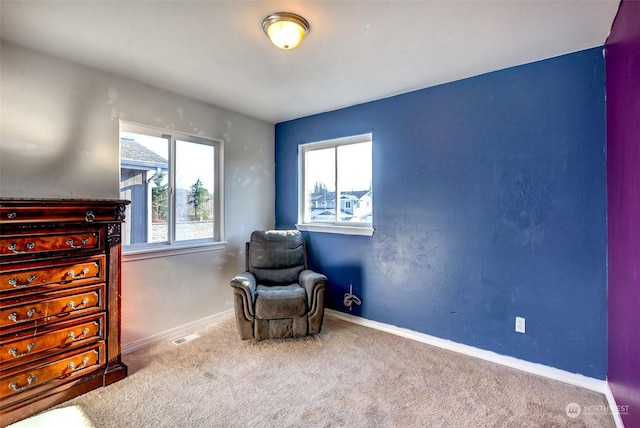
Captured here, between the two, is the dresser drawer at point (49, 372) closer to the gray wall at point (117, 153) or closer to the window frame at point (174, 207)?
the gray wall at point (117, 153)

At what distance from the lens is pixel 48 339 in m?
1.92

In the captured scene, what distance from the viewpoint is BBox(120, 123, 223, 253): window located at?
111 inches

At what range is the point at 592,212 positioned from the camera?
2145 millimetres

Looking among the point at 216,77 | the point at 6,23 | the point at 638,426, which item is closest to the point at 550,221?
the point at 638,426

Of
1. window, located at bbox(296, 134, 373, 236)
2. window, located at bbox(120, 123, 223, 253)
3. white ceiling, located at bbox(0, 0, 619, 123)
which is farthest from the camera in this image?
window, located at bbox(296, 134, 373, 236)

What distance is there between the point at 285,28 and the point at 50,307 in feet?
7.55

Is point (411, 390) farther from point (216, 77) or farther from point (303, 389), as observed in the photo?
point (216, 77)

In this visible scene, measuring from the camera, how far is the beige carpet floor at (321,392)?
5.96ft

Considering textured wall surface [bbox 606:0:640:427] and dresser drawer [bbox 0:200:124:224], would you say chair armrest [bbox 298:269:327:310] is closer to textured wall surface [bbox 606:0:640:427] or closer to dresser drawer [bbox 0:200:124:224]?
dresser drawer [bbox 0:200:124:224]

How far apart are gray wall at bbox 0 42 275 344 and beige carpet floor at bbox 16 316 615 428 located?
0.55 metres

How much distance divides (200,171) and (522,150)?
310 cm

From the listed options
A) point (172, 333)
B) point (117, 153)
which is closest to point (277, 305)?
point (172, 333)

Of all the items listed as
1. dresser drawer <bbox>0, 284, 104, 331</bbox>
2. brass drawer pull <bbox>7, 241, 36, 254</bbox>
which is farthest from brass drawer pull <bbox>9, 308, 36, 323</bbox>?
brass drawer pull <bbox>7, 241, 36, 254</bbox>

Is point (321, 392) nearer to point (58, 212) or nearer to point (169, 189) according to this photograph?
point (58, 212)
